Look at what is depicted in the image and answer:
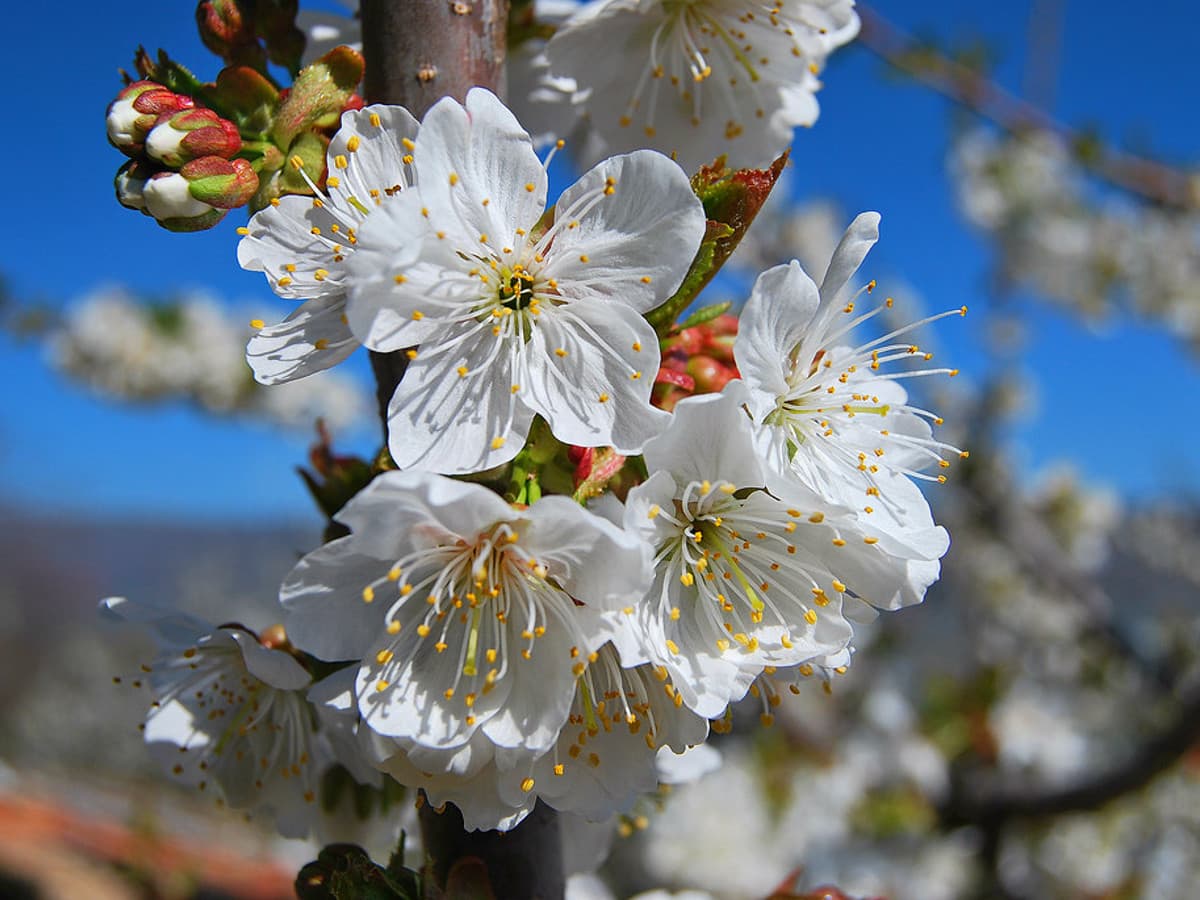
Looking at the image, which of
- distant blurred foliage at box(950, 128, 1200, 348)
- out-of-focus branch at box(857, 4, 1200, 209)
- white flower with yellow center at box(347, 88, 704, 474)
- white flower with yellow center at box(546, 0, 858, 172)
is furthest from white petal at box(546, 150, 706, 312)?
distant blurred foliage at box(950, 128, 1200, 348)

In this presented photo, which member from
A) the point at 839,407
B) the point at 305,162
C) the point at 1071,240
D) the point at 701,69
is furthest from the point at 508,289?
the point at 1071,240

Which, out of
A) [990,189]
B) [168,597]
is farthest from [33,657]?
[990,189]

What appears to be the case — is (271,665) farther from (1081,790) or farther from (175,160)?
(1081,790)

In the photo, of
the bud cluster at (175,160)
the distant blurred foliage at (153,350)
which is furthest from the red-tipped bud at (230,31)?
the distant blurred foliage at (153,350)

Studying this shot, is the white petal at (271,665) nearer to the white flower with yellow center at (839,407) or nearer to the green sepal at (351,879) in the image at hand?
the green sepal at (351,879)

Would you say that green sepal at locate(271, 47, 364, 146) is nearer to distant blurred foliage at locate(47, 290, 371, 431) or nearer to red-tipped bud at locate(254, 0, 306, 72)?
red-tipped bud at locate(254, 0, 306, 72)

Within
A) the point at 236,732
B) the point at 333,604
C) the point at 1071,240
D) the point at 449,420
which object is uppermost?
the point at 449,420

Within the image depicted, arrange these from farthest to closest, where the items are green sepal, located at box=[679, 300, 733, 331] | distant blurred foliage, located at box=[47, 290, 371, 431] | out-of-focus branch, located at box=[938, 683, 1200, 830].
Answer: distant blurred foliage, located at box=[47, 290, 371, 431] → out-of-focus branch, located at box=[938, 683, 1200, 830] → green sepal, located at box=[679, 300, 733, 331]
